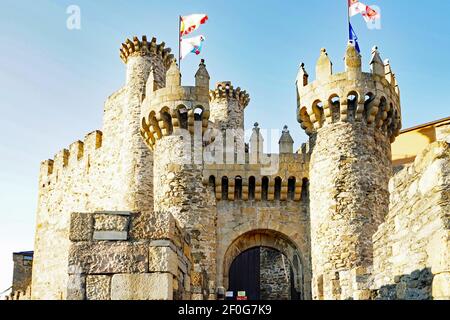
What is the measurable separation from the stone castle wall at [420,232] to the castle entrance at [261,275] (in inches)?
654

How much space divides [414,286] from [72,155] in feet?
72.4

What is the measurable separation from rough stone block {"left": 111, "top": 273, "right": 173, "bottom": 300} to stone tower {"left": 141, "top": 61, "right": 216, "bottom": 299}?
9.16 meters

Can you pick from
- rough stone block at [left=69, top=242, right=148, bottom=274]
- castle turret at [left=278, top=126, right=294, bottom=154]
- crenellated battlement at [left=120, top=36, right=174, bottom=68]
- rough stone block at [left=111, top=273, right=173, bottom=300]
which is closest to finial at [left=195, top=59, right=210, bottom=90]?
castle turret at [left=278, top=126, right=294, bottom=154]

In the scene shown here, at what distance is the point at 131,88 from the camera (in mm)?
22359

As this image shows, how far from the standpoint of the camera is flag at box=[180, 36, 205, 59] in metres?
18.8

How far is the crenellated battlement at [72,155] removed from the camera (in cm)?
2550

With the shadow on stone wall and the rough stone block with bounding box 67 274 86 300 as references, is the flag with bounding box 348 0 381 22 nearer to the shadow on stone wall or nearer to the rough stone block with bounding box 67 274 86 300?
the shadow on stone wall

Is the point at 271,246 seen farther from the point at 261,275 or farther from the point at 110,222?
the point at 261,275

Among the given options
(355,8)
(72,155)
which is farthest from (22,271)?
(355,8)

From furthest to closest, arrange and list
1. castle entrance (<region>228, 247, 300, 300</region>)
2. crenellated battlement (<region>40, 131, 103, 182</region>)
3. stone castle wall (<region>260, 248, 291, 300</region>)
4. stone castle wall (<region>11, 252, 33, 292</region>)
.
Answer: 1. stone castle wall (<region>11, 252, 33, 292</region>)
2. stone castle wall (<region>260, 248, 291, 300</region>)
3. crenellated battlement (<region>40, 131, 103, 182</region>)
4. castle entrance (<region>228, 247, 300, 300</region>)

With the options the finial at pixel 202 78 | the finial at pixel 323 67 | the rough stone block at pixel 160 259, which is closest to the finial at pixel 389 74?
the finial at pixel 323 67

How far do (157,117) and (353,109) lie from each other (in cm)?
508

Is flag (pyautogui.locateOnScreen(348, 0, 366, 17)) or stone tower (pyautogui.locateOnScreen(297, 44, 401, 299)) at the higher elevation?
flag (pyautogui.locateOnScreen(348, 0, 366, 17))
